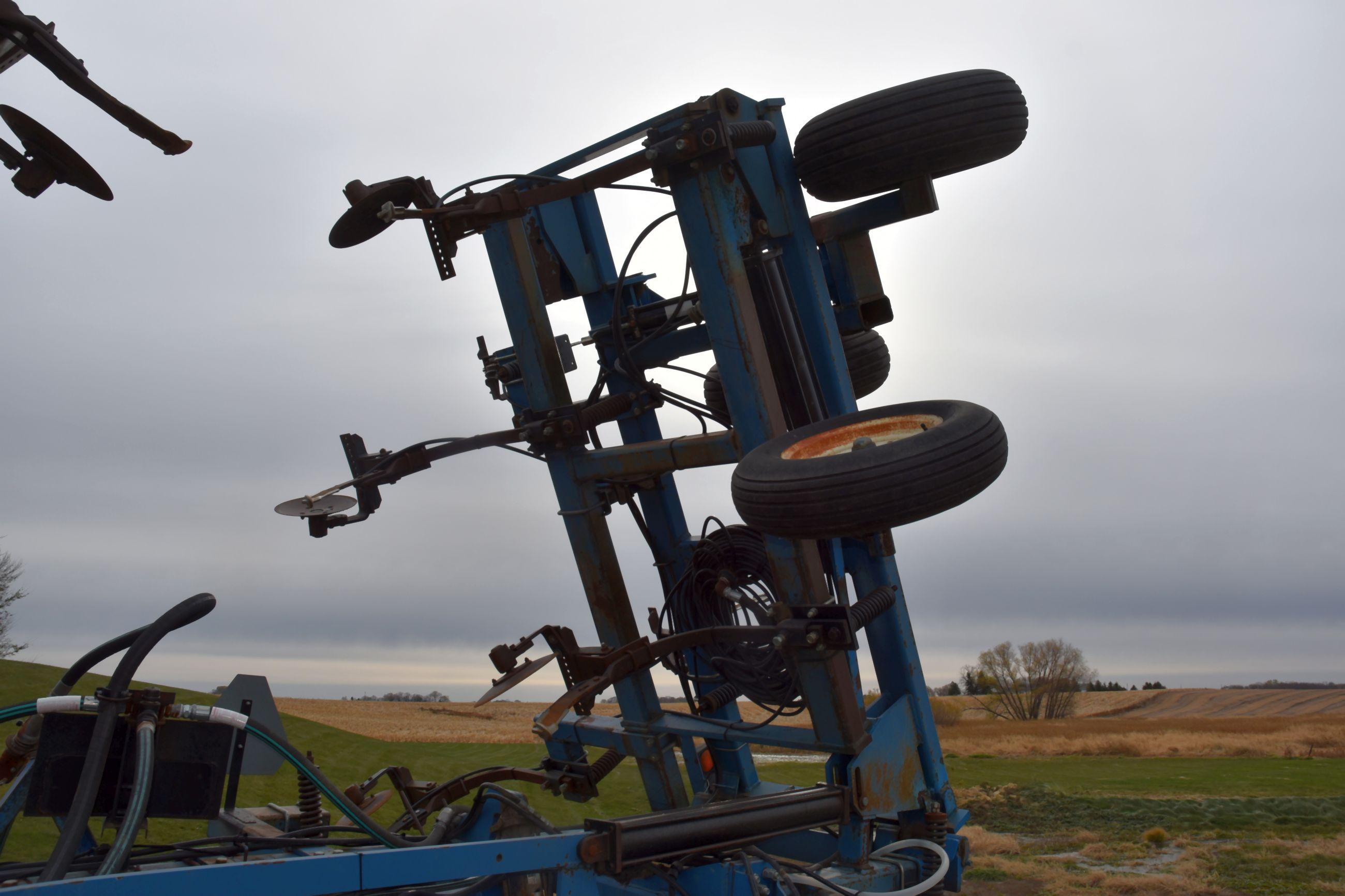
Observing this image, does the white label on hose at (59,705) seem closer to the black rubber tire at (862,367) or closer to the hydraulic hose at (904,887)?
the hydraulic hose at (904,887)

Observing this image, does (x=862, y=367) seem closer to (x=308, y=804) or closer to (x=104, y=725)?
(x=308, y=804)

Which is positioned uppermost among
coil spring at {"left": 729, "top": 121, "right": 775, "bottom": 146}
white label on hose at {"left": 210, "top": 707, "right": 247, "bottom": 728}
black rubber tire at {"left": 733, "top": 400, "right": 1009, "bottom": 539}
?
coil spring at {"left": 729, "top": 121, "right": 775, "bottom": 146}

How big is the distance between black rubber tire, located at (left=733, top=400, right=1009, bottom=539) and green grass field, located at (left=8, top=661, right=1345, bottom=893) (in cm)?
417

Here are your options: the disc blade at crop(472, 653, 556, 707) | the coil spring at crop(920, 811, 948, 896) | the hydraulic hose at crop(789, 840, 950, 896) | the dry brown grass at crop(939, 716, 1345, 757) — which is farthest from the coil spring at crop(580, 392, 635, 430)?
the dry brown grass at crop(939, 716, 1345, 757)

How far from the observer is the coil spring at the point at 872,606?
4.03m

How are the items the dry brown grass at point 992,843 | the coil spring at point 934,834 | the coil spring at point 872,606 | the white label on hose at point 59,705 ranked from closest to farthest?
the white label on hose at point 59,705
the coil spring at point 872,606
the coil spring at point 934,834
the dry brown grass at point 992,843

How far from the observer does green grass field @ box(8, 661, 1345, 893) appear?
7.57 meters

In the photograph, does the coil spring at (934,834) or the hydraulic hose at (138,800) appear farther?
the coil spring at (934,834)

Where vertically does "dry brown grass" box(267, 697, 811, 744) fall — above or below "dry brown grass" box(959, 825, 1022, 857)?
above

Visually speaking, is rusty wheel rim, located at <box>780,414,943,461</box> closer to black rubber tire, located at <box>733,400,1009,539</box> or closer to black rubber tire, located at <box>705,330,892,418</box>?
black rubber tire, located at <box>733,400,1009,539</box>

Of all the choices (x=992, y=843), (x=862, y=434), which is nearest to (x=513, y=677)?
(x=862, y=434)

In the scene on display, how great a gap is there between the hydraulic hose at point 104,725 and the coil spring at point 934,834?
3.09m

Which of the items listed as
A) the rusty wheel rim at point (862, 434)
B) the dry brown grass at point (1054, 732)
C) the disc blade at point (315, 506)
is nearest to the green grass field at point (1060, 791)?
the dry brown grass at point (1054, 732)

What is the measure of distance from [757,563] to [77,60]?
297 cm
